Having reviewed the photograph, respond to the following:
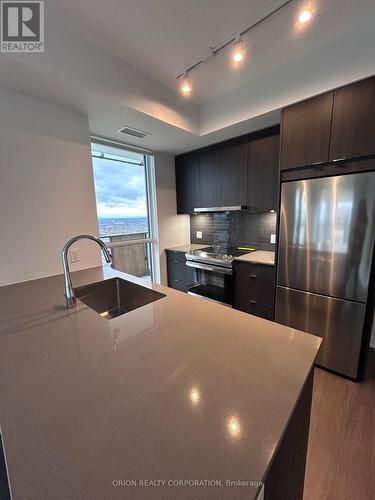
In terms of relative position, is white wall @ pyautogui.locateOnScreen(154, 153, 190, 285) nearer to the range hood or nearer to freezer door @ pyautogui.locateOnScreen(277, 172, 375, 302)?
the range hood

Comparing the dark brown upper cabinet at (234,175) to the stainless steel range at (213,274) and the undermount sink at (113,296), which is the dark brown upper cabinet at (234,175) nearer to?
the stainless steel range at (213,274)

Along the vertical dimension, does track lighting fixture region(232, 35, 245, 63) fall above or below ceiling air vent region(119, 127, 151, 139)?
above

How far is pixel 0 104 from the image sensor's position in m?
1.51

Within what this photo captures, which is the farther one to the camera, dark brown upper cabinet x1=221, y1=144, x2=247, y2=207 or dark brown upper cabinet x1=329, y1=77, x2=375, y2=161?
dark brown upper cabinet x1=221, y1=144, x2=247, y2=207

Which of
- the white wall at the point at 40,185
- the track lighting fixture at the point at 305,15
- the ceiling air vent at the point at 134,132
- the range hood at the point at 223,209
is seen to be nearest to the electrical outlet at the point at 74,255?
the white wall at the point at 40,185

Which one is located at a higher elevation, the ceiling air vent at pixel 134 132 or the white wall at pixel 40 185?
the ceiling air vent at pixel 134 132

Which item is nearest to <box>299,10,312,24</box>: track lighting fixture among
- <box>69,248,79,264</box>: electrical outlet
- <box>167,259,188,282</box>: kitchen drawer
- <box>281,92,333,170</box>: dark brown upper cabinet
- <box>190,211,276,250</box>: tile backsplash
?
<box>281,92,333,170</box>: dark brown upper cabinet

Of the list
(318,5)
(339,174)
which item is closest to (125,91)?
(318,5)

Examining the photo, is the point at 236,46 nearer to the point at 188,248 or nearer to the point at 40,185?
the point at 40,185

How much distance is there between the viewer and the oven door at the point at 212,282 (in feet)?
8.29

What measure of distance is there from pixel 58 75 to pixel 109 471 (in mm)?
2003

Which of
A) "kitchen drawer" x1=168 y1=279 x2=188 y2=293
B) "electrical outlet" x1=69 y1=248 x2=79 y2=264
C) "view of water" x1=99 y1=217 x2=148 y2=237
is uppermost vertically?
"view of water" x1=99 y1=217 x2=148 y2=237

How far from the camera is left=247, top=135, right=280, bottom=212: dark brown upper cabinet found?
231 cm

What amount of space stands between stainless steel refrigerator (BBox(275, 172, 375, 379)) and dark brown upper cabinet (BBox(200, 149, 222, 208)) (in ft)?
3.56
